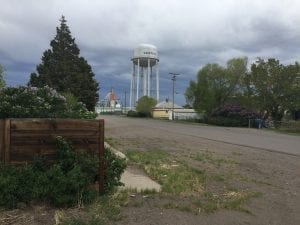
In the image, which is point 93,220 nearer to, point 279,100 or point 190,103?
point 279,100

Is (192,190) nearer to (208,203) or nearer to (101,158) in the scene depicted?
(208,203)

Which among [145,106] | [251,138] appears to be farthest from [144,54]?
[251,138]

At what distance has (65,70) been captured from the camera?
46.0 meters

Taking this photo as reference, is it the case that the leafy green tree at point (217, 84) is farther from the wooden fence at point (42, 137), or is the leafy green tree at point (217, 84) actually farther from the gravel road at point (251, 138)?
the wooden fence at point (42, 137)

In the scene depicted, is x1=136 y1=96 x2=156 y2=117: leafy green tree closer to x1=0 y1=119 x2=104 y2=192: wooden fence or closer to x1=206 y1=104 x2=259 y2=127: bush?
x1=206 y1=104 x2=259 y2=127: bush

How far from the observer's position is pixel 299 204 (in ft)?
27.9

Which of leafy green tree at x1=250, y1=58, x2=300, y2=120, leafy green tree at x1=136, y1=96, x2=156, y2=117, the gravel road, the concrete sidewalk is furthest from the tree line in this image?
the concrete sidewalk

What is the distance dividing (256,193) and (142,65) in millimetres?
107754

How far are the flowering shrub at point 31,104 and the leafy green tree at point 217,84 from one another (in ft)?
193

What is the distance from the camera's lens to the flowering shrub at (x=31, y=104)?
9.19m

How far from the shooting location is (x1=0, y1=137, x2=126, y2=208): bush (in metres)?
7.02

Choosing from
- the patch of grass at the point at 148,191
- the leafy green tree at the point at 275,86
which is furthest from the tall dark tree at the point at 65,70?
the patch of grass at the point at 148,191

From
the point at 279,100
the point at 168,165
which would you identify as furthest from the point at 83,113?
the point at 279,100

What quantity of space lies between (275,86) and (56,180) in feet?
177
